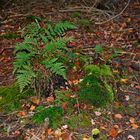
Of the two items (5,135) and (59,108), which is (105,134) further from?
(5,135)

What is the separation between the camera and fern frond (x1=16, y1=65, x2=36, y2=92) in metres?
4.22

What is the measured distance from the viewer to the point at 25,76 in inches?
169

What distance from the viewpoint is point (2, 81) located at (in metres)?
4.78

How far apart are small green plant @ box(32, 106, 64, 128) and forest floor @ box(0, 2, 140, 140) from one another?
0.27ft

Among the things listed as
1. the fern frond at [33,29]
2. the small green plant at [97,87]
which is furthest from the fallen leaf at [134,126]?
the fern frond at [33,29]

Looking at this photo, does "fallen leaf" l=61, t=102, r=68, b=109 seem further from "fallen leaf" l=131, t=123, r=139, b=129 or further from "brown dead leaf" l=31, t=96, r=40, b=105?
"fallen leaf" l=131, t=123, r=139, b=129

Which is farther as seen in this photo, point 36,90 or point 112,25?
point 112,25

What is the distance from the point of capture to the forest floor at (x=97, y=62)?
4.05 meters

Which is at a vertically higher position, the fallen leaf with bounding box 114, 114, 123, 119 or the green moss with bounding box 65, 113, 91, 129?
the green moss with bounding box 65, 113, 91, 129

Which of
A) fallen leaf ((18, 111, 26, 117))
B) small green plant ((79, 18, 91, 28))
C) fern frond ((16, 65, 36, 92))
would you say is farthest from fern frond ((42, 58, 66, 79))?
small green plant ((79, 18, 91, 28))

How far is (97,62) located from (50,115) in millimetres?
1274

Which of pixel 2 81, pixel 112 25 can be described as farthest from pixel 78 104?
pixel 112 25

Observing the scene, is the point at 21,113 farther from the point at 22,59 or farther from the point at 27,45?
the point at 27,45

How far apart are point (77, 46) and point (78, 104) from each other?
1.42m
